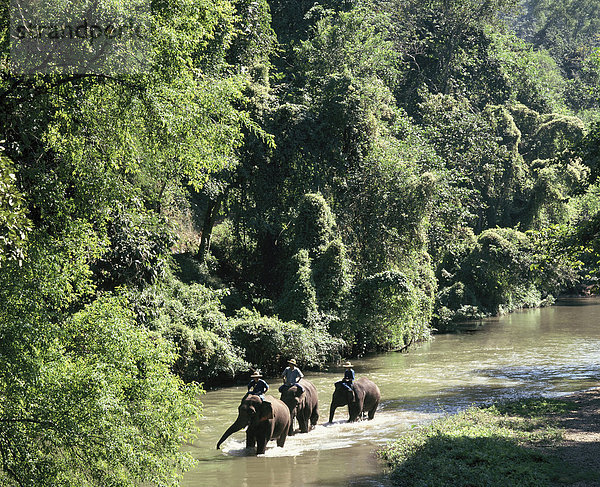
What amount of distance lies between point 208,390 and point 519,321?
81.9ft

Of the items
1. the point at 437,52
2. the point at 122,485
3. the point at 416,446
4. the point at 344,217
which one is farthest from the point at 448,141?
the point at 122,485

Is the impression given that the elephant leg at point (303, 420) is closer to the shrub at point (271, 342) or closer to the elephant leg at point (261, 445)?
the elephant leg at point (261, 445)

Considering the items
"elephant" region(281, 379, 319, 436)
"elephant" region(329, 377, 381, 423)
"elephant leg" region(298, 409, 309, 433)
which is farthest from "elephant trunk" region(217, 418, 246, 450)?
"elephant" region(329, 377, 381, 423)

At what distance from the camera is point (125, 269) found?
65.0ft

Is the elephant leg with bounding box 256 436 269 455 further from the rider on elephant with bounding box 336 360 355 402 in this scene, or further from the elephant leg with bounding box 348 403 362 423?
the elephant leg with bounding box 348 403 362 423

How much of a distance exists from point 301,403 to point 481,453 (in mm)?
4774

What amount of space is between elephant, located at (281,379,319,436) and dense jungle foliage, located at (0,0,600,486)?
321cm

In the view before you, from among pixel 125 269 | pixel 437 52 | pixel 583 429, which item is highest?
pixel 437 52

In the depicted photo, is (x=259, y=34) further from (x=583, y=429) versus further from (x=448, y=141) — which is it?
(x=583, y=429)

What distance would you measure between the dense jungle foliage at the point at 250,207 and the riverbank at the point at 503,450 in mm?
4168

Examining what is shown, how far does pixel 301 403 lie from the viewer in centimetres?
1645

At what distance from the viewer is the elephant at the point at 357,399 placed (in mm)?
17609

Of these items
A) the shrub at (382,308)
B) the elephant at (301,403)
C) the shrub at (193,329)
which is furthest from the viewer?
the shrub at (382,308)

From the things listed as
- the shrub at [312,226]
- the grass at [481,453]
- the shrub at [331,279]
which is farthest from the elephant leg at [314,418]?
the shrub at [312,226]
